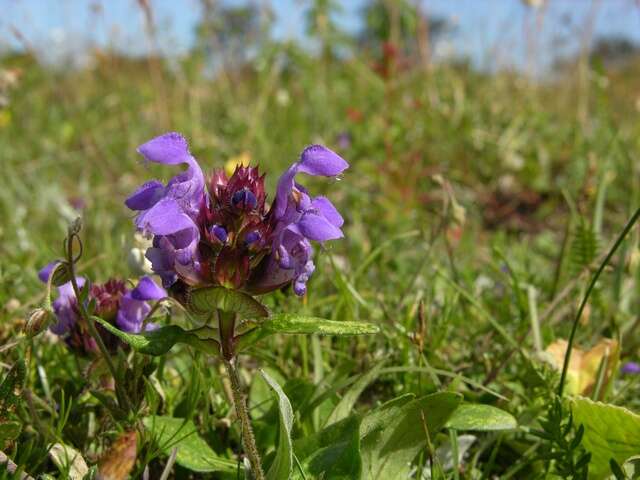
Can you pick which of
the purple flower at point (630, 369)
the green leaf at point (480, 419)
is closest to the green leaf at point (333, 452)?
the green leaf at point (480, 419)

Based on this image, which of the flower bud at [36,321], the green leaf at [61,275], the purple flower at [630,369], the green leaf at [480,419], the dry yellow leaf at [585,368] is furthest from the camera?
the purple flower at [630,369]

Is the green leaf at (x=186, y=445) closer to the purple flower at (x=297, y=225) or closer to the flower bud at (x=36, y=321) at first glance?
the flower bud at (x=36, y=321)

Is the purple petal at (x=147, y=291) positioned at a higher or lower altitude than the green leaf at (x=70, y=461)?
higher

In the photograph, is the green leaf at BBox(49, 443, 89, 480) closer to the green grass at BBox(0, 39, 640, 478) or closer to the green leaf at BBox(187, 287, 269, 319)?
the green grass at BBox(0, 39, 640, 478)

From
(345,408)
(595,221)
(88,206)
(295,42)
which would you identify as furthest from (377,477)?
(295,42)

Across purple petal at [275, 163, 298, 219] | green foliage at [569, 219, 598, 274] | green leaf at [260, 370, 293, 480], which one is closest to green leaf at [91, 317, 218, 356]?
green leaf at [260, 370, 293, 480]

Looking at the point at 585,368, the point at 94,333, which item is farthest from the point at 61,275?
the point at 585,368

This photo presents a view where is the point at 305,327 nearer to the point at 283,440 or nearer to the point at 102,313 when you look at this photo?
the point at 283,440
